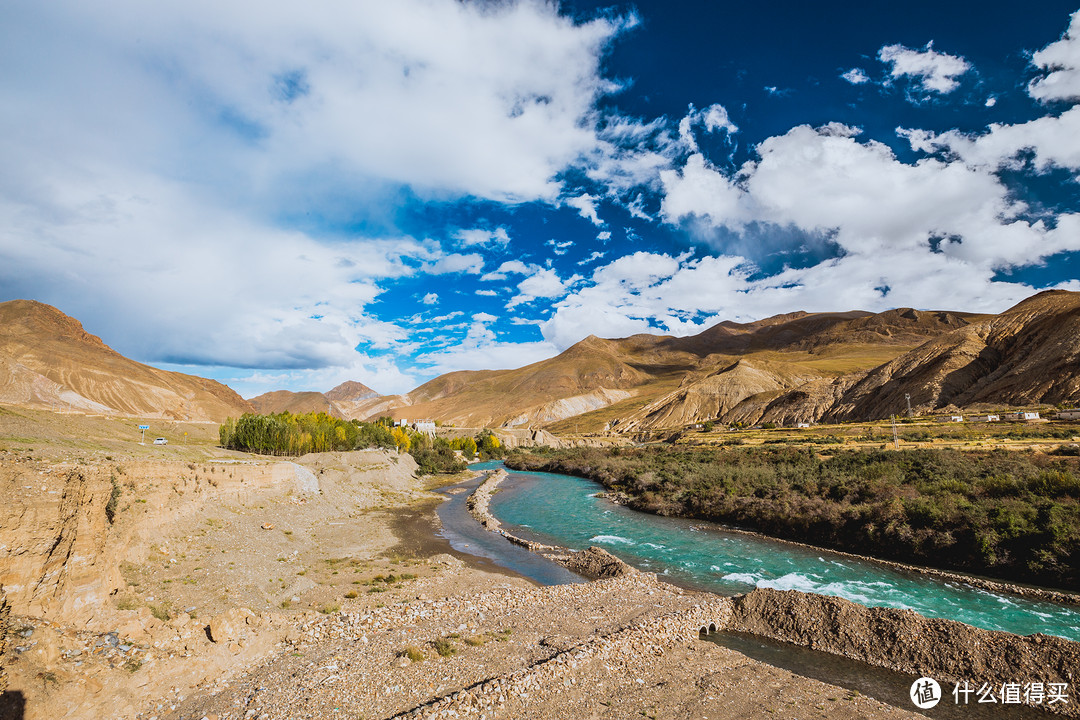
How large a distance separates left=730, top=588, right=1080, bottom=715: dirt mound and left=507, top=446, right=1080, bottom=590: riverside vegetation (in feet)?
31.0

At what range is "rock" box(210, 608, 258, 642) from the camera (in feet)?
41.1

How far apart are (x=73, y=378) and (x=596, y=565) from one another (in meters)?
146

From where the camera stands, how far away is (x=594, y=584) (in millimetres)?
19297

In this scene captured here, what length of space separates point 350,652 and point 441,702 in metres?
4.34

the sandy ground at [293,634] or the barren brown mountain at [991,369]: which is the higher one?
the barren brown mountain at [991,369]

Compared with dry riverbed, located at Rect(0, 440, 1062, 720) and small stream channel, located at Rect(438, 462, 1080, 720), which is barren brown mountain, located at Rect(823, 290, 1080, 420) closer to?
small stream channel, located at Rect(438, 462, 1080, 720)

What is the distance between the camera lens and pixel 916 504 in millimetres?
23062

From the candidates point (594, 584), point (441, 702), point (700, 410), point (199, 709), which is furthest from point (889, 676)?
point (700, 410)

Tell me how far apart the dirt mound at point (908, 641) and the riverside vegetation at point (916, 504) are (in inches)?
372

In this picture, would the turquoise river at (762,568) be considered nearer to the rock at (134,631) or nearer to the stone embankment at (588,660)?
the stone embankment at (588,660)

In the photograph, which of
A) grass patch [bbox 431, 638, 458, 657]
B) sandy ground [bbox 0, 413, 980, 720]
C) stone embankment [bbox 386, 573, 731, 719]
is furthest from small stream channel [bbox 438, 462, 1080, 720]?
grass patch [bbox 431, 638, 458, 657]

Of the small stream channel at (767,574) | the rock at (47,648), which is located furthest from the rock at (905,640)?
the rock at (47,648)

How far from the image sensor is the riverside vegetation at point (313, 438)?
5025cm

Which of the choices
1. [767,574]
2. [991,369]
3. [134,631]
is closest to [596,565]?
[767,574]
